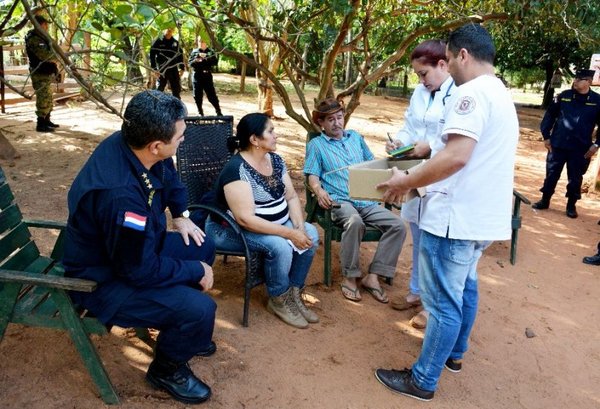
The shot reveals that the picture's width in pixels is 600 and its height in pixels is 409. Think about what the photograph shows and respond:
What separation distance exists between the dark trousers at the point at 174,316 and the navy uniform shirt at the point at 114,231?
0.04 m

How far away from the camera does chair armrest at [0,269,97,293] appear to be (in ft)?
6.91

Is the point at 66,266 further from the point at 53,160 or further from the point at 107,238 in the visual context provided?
the point at 53,160

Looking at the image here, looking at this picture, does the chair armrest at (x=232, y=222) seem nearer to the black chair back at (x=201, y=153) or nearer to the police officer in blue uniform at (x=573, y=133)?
the black chair back at (x=201, y=153)

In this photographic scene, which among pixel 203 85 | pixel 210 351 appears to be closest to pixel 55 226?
pixel 210 351

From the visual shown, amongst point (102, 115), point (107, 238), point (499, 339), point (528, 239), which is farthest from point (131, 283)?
point (102, 115)

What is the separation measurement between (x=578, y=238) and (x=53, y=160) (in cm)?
631

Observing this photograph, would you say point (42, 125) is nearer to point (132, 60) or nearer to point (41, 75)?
point (41, 75)

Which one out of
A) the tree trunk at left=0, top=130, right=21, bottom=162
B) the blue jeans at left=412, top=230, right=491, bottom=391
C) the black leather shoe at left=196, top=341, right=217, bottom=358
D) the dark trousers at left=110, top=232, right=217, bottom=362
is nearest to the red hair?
the blue jeans at left=412, top=230, right=491, bottom=391

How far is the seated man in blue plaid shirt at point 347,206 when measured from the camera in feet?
12.0

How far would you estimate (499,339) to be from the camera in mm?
3320

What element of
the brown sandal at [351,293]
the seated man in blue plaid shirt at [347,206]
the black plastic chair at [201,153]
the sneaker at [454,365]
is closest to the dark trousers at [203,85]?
the black plastic chair at [201,153]

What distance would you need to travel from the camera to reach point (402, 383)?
2.70 metres

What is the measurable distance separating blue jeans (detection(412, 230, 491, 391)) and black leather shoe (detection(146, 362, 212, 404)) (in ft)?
3.68

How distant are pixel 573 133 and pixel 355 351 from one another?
433 cm
